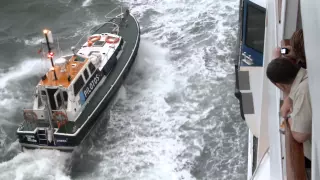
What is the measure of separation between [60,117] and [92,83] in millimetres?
1444

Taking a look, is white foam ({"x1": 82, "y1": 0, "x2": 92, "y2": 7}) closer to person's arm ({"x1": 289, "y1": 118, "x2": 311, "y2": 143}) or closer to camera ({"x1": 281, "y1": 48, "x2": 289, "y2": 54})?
camera ({"x1": 281, "y1": 48, "x2": 289, "y2": 54})

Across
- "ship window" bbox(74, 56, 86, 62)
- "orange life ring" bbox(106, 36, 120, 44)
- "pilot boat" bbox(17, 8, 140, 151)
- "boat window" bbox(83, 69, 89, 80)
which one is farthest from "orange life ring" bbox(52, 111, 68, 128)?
"orange life ring" bbox(106, 36, 120, 44)

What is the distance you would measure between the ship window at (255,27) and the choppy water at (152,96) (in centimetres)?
285

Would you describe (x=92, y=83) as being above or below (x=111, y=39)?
below

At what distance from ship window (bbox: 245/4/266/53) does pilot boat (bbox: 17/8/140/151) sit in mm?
4575

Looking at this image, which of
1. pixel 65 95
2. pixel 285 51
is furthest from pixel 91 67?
pixel 285 51

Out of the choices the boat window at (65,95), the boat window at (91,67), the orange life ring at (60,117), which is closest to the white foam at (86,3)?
the boat window at (91,67)

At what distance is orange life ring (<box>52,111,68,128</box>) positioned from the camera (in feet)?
39.1

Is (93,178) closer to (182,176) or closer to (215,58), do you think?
(182,176)

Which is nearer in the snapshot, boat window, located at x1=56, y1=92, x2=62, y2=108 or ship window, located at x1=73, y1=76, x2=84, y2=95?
boat window, located at x1=56, y1=92, x2=62, y2=108

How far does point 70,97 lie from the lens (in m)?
12.0

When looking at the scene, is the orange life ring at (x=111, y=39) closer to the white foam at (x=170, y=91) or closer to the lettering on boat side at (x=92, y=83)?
the white foam at (x=170, y=91)

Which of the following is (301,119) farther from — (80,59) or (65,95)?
(80,59)

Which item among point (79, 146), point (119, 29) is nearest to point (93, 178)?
point (79, 146)
